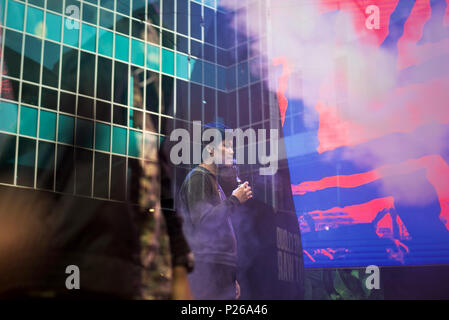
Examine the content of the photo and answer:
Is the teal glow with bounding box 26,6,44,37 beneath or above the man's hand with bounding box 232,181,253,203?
above

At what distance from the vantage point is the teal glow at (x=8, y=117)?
2.91m

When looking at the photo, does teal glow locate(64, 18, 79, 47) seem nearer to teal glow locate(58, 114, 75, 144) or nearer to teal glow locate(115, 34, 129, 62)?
teal glow locate(115, 34, 129, 62)

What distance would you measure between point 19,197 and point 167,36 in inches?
56.1

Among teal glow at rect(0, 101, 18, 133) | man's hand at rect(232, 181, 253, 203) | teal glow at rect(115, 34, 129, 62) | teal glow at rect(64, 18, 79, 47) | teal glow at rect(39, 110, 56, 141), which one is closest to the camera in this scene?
man's hand at rect(232, 181, 253, 203)

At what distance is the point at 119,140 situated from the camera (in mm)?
3275

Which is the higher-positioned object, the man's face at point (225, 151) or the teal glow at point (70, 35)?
the teal glow at point (70, 35)

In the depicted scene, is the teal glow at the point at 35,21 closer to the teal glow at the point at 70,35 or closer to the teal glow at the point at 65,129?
the teal glow at the point at 70,35

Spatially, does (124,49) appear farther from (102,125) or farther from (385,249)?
(385,249)

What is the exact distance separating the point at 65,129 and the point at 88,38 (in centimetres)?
63

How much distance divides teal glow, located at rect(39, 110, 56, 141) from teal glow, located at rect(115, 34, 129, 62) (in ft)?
1.98

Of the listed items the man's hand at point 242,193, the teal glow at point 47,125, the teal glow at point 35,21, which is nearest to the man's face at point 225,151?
the man's hand at point 242,193

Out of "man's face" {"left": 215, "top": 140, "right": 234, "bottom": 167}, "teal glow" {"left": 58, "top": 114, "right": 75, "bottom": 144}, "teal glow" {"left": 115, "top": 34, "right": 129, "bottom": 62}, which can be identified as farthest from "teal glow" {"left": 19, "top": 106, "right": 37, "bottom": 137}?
"man's face" {"left": 215, "top": 140, "right": 234, "bottom": 167}

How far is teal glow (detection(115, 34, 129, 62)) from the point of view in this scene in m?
3.36

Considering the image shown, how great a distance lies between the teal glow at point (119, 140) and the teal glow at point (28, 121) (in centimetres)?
48
